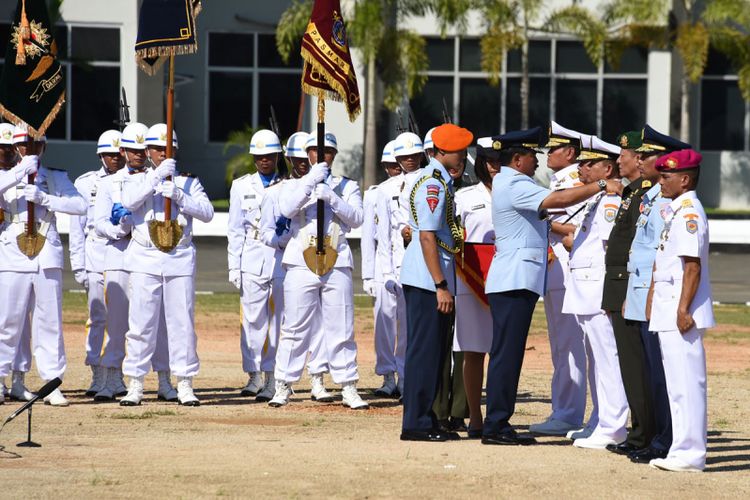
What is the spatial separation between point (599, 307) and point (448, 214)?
126 cm

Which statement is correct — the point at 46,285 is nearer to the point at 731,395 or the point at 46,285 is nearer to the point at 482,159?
the point at 482,159

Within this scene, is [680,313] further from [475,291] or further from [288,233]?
[288,233]

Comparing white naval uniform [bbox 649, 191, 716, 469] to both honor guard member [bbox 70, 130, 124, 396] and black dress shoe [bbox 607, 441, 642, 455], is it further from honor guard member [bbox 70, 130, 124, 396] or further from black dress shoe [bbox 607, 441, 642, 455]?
honor guard member [bbox 70, 130, 124, 396]

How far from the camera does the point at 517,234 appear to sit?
970 cm

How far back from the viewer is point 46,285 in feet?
39.0

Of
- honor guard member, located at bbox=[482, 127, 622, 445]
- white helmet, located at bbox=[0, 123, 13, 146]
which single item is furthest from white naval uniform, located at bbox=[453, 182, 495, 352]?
white helmet, located at bbox=[0, 123, 13, 146]

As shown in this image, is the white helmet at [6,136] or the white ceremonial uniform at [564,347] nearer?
the white ceremonial uniform at [564,347]

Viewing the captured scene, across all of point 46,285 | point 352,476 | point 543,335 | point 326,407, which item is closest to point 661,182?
point 352,476

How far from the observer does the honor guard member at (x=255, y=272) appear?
42.1 ft

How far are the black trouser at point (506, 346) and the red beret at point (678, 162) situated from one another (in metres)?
1.38

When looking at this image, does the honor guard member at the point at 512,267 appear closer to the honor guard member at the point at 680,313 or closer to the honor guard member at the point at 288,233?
the honor guard member at the point at 680,313

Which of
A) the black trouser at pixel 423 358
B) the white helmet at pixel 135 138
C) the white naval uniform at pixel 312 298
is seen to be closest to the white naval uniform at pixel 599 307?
the black trouser at pixel 423 358

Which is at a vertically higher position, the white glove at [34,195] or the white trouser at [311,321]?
the white glove at [34,195]

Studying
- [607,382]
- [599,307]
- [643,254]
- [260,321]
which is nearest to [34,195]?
[260,321]
